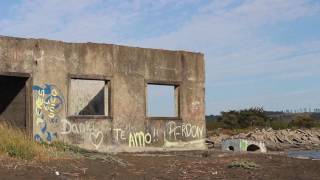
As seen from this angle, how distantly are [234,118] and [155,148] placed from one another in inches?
2059

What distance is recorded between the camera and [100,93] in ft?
73.2

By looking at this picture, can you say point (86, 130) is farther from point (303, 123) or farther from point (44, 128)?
point (303, 123)

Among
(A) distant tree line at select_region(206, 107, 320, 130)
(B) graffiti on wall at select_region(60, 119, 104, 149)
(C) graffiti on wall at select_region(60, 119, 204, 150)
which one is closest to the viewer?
(B) graffiti on wall at select_region(60, 119, 104, 149)

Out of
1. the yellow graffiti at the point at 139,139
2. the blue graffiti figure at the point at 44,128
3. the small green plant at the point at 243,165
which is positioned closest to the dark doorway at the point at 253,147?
the yellow graffiti at the point at 139,139

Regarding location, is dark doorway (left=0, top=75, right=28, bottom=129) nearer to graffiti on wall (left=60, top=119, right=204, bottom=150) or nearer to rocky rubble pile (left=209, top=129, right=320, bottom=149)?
graffiti on wall (left=60, top=119, right=204, bottom=150)

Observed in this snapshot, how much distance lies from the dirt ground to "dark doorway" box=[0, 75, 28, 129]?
4.24 metres

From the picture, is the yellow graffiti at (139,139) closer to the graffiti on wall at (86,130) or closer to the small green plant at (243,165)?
the graffiti on wall at (86,130)

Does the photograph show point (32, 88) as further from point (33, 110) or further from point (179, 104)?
point (179, 104)

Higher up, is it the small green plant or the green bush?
the green bush

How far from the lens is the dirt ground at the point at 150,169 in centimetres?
1186

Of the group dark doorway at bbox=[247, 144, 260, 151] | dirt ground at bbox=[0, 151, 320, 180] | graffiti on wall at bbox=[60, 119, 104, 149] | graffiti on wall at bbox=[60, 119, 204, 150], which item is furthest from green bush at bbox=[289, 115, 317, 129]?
dirt ground at bbox=[0, 151, 320, 180]

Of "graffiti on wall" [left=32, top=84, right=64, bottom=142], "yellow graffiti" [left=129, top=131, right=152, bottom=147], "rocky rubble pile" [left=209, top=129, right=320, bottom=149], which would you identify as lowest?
"rocky rubble pile" [left=209, top=129, right=320, bottom=149]

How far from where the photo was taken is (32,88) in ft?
59.4

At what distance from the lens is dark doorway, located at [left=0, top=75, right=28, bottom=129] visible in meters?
18.1
